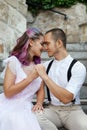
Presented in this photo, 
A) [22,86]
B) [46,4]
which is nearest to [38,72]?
[22,86]

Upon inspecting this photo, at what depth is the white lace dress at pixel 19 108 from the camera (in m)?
3.49

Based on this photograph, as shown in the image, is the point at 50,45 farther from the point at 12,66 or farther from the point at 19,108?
the point at 19,108

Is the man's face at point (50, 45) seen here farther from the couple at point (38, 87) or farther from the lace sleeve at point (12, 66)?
the lace sleeve at point (12, 66)

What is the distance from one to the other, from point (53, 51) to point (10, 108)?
2.22ft

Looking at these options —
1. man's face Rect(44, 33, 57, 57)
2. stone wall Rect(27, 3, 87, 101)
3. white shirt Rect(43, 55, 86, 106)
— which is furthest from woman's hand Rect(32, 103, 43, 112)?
stone wall Rect(27, 3, 87, 101)

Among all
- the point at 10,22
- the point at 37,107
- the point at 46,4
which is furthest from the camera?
the point at 46,4

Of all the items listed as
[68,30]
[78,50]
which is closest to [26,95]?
[78,50]

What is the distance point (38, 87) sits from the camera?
12.4 ft

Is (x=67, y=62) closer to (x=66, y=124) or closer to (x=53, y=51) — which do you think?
(x=53, y=51)

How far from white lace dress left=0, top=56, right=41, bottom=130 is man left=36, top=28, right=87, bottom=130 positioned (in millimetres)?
115

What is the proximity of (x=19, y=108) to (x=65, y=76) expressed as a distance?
0.52m

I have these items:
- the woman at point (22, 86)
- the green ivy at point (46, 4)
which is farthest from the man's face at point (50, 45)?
the green ivy at point (46, 4)

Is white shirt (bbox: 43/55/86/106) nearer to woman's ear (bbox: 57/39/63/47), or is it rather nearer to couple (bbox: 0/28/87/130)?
couple (bbox: 0/28/87/130)

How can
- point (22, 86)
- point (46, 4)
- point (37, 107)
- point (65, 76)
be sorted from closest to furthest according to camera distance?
point (22, 86)
point (37, 107)
point (65, 76)
point (46, 4)
